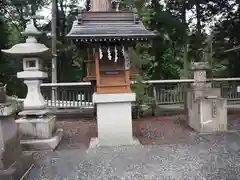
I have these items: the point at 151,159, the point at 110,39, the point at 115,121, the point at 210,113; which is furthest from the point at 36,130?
the point at 210,113

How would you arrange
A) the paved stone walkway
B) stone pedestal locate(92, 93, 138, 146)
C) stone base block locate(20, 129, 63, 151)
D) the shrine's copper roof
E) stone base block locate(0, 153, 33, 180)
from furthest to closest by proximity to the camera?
stone pedestal locate(92, 93, 138, 146), stone base block locate(20, 129, 63, 151), the shrine's copper roof, the paved stone walkway, stone base block locate(0, 153, 33, 180)

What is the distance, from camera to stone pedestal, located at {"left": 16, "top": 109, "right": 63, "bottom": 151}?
6594 mm

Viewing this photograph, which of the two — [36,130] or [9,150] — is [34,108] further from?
[9,150]

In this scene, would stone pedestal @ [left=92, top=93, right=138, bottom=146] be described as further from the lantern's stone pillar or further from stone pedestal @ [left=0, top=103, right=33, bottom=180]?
stone pedestal @ [left=0, top=103, right=33, bottom=180]

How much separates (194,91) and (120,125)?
2881 mm

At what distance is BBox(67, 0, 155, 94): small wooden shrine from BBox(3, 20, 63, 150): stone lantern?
1184mm

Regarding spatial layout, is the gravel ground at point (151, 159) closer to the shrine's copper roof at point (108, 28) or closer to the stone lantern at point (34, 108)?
the stone lantern at point (34, 108)

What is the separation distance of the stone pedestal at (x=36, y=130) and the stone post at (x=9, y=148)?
1.77 m

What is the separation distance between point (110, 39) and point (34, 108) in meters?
2.54

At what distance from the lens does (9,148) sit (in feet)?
14.3

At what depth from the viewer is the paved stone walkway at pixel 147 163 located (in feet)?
14.9

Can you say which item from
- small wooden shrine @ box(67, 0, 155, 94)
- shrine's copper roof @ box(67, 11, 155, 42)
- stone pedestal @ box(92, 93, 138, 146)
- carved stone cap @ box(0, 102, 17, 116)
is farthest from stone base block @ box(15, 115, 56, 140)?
carved stone cap @ box(0, 102, 17, 116)

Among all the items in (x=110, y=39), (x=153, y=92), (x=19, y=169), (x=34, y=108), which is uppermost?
(x=110, y=39)

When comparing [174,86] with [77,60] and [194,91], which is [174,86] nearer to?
[194,91]
